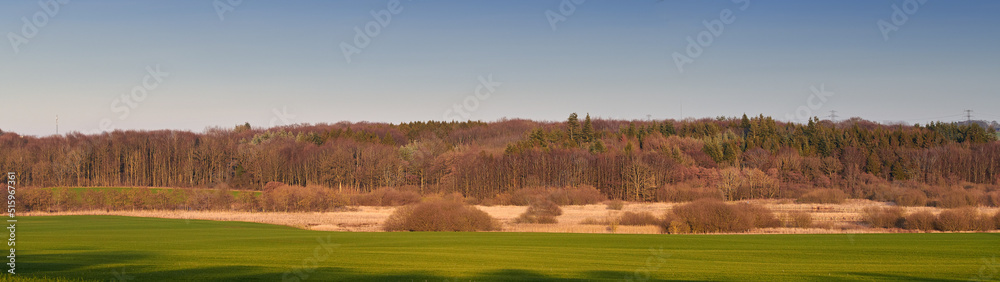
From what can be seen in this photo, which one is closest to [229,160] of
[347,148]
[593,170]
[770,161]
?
[347,148]

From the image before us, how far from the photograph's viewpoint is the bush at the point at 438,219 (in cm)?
4919

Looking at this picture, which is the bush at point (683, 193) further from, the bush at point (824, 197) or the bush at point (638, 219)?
the bush at point (638, 219)

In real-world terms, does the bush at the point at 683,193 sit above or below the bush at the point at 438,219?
below

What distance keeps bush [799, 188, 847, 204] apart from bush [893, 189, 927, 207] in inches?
242

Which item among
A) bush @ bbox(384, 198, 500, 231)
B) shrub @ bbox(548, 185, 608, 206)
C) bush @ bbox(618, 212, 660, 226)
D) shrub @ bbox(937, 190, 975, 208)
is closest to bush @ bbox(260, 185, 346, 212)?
shrub @ bbox(548, 185, 608, 206)

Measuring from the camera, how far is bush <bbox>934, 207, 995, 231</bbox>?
4547cm

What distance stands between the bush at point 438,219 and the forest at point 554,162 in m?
46.2

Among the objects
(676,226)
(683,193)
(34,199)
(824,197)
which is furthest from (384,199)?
(824,197)

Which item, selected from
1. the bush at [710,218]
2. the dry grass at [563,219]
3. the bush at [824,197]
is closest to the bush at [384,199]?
the dry grass at [563,219]

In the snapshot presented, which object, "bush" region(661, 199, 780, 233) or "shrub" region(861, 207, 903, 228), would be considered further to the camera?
"shrub" region(861, 207, 903, 228)

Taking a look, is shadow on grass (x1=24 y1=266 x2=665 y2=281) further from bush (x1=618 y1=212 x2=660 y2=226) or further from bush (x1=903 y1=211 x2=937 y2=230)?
bush (x1=903 y1=211 x2=937 y2=230)

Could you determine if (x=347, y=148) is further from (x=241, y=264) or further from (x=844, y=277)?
(x=844, y=277)

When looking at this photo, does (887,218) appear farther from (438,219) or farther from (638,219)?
(438,219)

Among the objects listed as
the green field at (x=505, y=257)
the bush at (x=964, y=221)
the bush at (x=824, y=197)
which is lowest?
the bush at (x=824, y=197)
